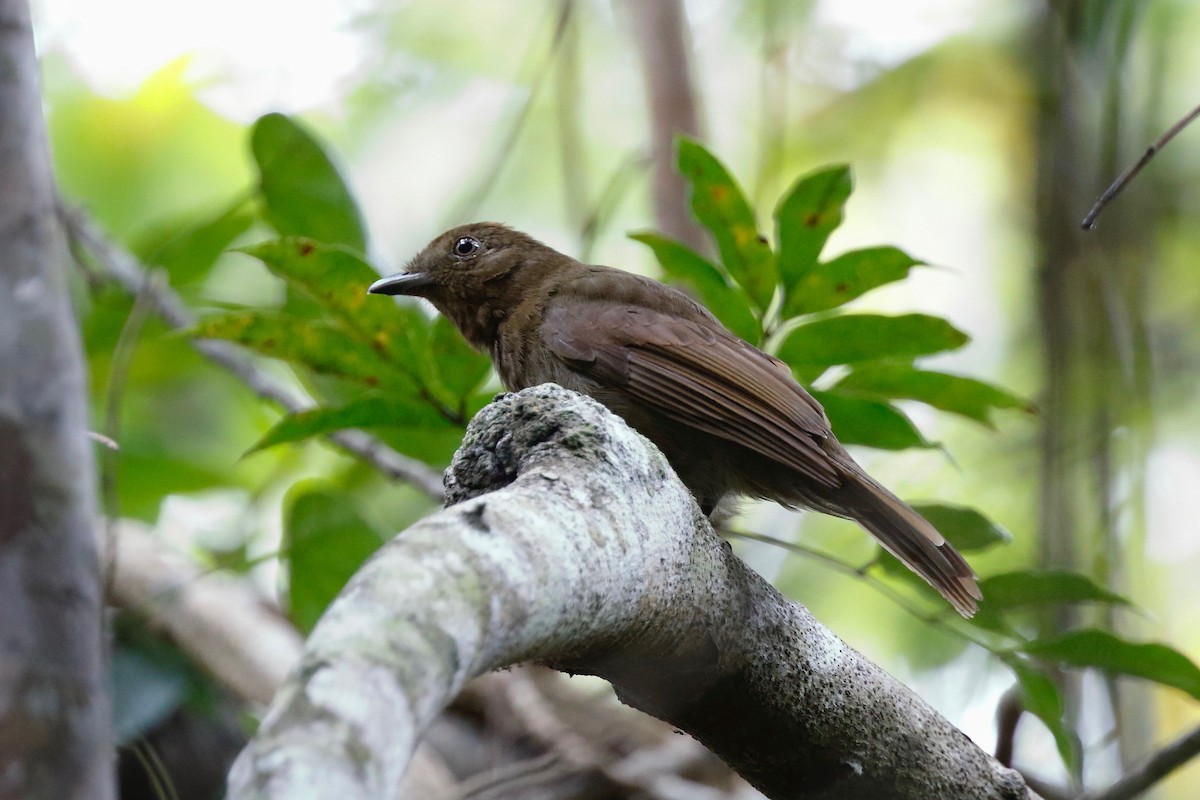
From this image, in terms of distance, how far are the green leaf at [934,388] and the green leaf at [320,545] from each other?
150cm

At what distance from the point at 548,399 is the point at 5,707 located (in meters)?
1.01

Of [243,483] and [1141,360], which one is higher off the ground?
[1141,360]

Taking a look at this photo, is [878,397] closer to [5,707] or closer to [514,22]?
[5,707]

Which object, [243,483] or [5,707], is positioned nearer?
[5,707]

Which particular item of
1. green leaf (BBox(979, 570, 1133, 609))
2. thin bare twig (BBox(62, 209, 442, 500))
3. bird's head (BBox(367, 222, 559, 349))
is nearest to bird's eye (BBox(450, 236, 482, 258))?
bird's head (BBox(367, 222, 559, 349))

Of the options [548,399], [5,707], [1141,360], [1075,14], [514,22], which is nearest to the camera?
[5,707]

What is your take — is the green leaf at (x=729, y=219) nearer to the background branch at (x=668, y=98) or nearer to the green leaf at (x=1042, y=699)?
the green leaf at (x=1042, y=699)

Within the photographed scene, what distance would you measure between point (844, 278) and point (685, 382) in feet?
1.79

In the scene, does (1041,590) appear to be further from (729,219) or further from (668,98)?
(668,98)

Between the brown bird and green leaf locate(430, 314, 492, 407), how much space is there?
42 centimetres

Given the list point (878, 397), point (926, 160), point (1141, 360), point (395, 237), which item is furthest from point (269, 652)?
point (926, 160)

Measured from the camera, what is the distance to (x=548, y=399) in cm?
219

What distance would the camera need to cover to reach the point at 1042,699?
2900 mm

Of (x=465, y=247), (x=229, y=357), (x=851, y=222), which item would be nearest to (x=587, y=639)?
(x=465, y=247)
